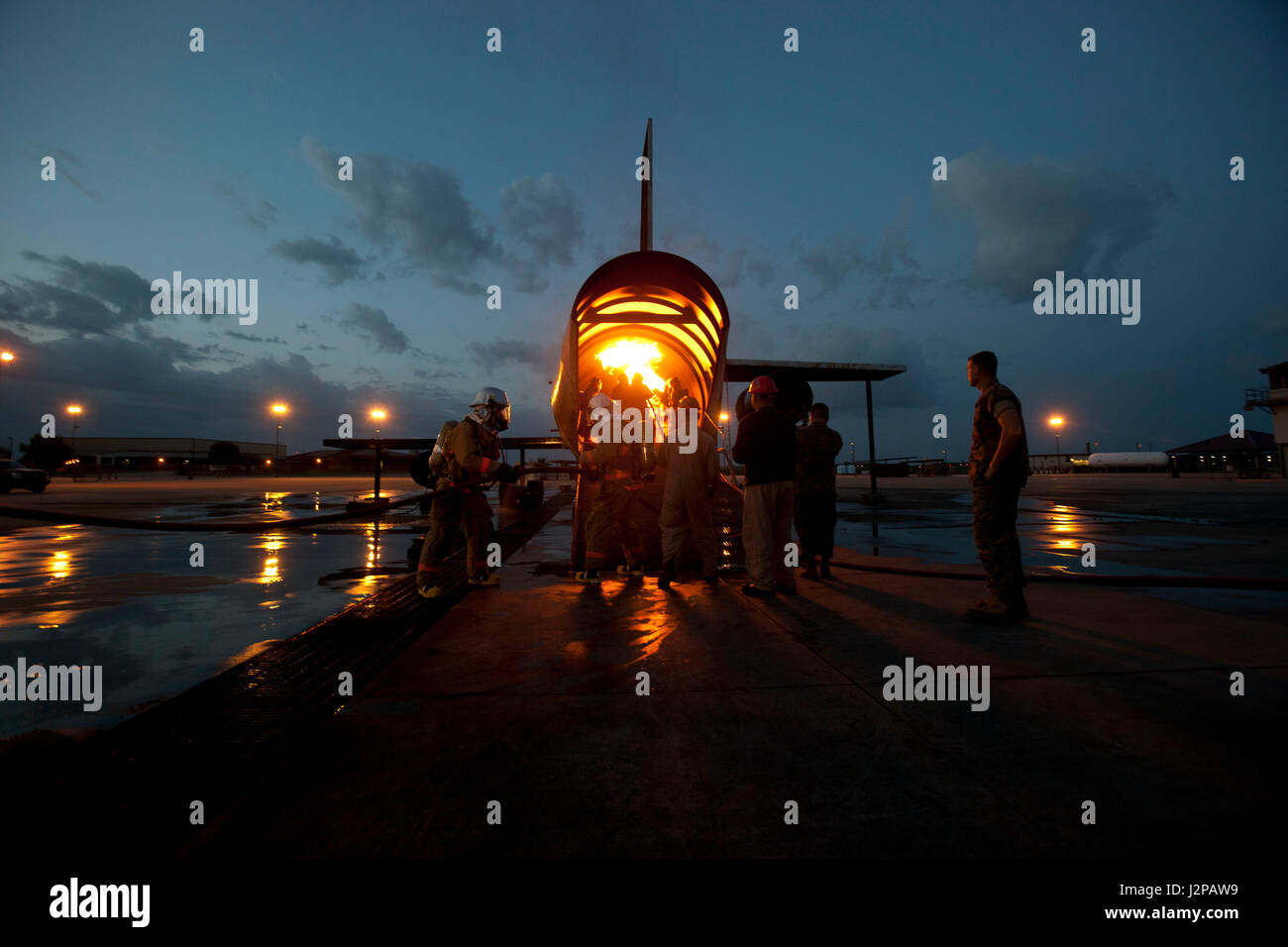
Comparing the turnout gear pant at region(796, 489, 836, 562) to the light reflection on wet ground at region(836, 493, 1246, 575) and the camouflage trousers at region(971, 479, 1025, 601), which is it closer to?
the camouflage trousers at region(971, 479, 1025, 601)

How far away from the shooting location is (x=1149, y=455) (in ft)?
219

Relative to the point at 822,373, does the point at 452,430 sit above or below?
below

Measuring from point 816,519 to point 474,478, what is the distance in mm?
3916

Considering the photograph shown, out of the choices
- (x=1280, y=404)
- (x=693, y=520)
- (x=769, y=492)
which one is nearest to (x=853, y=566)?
(x=769, y=492)

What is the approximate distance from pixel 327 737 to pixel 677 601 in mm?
3314

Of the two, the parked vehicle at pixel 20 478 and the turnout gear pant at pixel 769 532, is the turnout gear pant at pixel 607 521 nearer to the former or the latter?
the turnout gear pant at pixel 769 532

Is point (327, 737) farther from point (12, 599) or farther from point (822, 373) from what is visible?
point (822, 373)

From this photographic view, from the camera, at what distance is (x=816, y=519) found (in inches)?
248

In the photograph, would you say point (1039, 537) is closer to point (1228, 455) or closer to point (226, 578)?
point (226, 578)

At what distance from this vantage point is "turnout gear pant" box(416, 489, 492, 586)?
5.58 meters

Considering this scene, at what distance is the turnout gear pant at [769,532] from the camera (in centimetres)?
546

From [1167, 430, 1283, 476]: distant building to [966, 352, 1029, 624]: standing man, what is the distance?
62526 millimetres

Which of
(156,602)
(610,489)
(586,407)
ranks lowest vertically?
(156,602)
